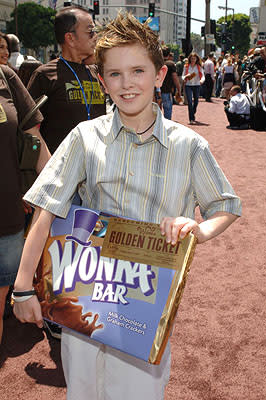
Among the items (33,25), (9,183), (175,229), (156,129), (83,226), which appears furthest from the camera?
(33,25)

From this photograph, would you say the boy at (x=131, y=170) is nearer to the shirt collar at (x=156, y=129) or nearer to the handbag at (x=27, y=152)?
the shirt collar at (x=156, y=129)

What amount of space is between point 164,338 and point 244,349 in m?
1.97

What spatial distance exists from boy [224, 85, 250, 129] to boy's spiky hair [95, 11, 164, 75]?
11.2 meters

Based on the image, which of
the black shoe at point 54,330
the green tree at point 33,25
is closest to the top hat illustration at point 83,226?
the black shoe at point 54,330

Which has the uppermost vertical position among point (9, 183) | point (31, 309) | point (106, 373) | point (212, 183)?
point (212, 183)

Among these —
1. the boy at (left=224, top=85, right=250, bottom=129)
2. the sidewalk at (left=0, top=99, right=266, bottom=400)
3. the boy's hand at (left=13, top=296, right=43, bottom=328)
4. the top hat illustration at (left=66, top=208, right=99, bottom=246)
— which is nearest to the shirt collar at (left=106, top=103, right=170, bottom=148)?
the top hat illustration at (left=66, top=208, right=99, bottom=246)

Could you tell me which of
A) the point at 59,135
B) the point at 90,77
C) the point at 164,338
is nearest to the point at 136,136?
the point at 164,338

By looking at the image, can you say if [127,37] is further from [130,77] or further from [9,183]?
[9,183]

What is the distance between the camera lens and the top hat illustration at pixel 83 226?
5.24 feet

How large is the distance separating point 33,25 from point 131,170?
215ft

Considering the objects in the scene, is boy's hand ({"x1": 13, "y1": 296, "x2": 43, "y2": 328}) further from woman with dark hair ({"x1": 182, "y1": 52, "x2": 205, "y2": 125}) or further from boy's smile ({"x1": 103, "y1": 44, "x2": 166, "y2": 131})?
woman with dark hair ({"x1": 182, "y1": 52, "x2": 205, "y2": 125})

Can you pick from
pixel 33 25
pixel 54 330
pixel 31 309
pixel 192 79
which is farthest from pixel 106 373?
pixel 33 25

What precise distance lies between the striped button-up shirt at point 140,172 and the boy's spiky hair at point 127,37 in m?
0.23

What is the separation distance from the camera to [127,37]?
1.64 meters
